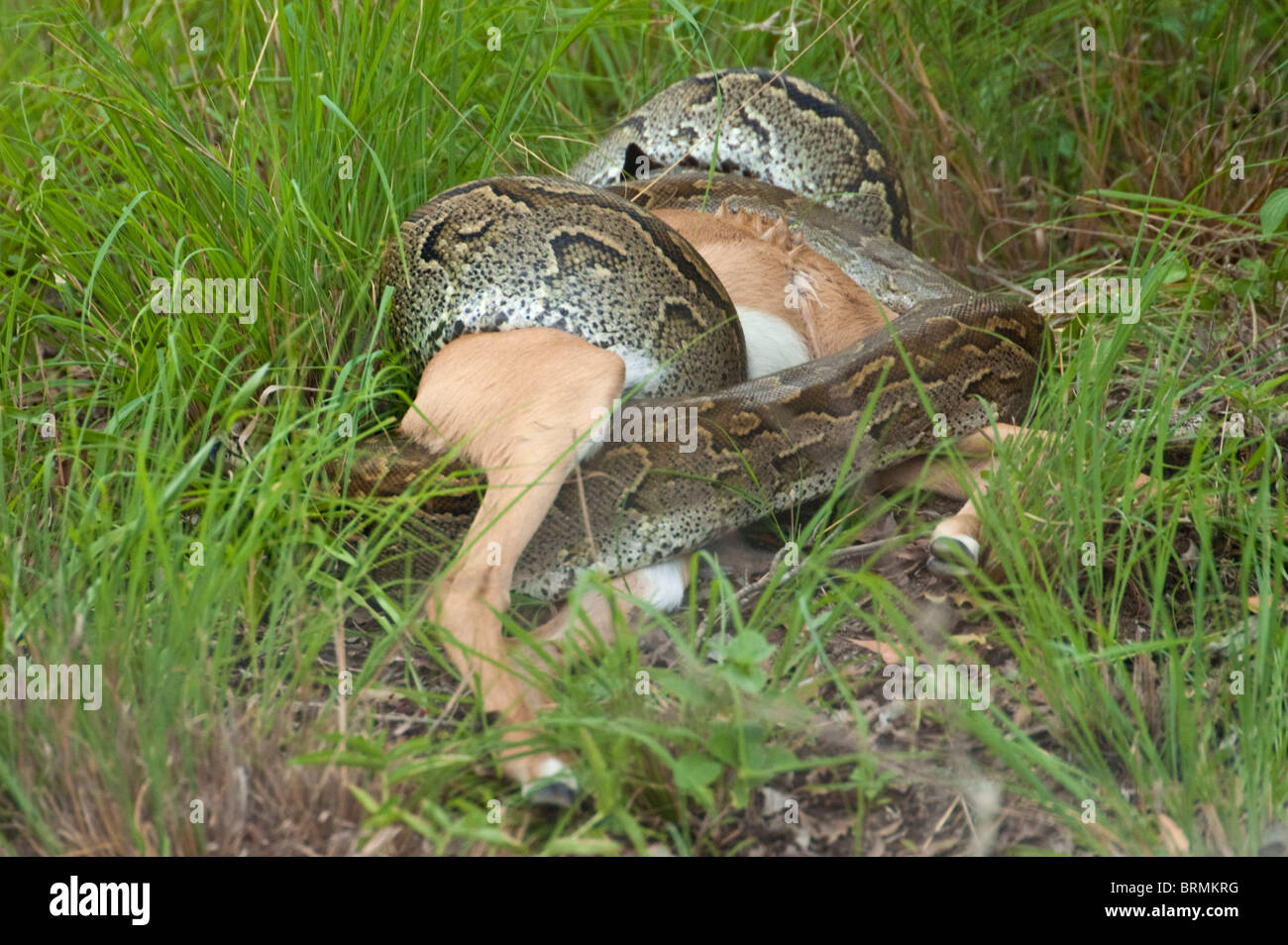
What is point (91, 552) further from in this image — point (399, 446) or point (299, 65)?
point (299, 65)

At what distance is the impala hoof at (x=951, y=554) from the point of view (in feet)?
12.9

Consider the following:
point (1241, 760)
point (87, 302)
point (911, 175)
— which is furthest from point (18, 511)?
point (911, 175)

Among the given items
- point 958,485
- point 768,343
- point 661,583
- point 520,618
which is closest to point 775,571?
point 661,583

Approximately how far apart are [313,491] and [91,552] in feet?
2.30

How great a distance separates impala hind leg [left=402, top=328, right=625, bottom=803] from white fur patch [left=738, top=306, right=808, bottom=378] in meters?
1.03

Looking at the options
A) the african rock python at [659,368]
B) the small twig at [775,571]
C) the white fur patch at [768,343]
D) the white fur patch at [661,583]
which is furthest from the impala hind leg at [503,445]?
the white fur patch at [768,343]

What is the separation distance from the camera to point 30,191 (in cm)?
475

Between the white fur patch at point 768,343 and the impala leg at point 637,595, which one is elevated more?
the white fur patch at point 768,343

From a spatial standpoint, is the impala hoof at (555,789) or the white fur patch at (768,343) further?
the white fur patch at (768,343)

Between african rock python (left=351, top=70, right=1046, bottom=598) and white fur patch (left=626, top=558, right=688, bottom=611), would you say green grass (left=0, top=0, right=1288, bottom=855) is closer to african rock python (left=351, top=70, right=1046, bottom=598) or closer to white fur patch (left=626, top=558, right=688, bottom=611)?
white fur patch (left=626, top=558, right=688, bottom=611)

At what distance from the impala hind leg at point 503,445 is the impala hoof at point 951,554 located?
3.84ft

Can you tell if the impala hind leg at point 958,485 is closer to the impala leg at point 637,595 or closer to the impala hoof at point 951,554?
the impala hoof at point 951,554

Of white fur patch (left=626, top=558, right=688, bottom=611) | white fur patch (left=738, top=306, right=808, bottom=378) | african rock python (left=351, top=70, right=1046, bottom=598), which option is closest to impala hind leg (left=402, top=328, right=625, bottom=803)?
african rock python (left=351, top=70, right=1046, bottom=598)

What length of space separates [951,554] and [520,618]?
141 cm
